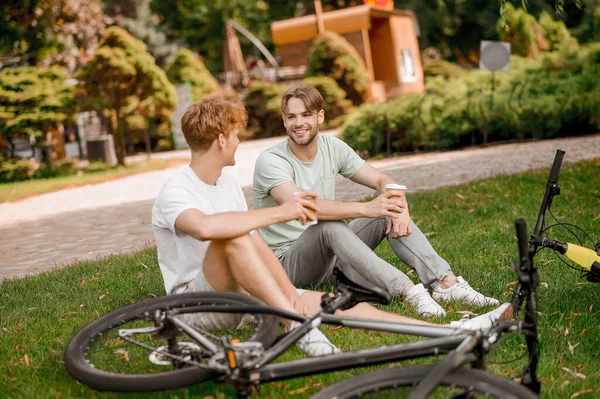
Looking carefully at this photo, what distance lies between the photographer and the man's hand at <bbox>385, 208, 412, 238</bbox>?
4.14 m

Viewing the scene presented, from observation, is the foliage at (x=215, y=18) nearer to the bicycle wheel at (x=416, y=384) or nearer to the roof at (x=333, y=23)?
the roof at (x=333, y=23)

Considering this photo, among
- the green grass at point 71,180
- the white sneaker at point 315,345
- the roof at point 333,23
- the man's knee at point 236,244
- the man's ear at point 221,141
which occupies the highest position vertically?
the roof at point 333,23

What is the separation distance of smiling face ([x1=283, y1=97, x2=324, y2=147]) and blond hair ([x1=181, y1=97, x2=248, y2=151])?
2.58ft

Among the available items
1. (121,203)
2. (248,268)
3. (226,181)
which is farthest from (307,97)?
(121,203)

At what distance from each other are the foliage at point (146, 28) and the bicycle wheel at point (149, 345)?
38.0m

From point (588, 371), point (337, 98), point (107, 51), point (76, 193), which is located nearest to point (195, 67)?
point (337, 98)

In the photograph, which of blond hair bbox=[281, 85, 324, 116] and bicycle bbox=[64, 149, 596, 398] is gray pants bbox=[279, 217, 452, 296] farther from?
bicycle bbox=[64, 149, 596, 398]

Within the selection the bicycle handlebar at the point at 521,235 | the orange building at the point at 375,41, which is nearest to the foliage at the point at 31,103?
the orange building at the point at 375,41

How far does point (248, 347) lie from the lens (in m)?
2.62

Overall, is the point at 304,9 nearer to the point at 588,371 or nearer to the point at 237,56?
the point at 237,56

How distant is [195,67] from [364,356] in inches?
880

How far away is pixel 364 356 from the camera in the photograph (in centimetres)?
264

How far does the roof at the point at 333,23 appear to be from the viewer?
969 inches

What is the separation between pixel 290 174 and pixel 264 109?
1891 cm
